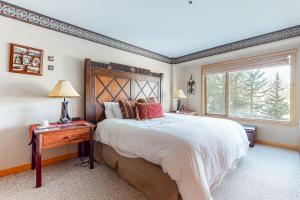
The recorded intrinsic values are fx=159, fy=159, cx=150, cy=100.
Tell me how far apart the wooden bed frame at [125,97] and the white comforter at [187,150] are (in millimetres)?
126

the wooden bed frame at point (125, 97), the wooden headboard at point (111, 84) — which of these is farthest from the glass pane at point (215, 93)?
the wooden headboard at point (111, 84)

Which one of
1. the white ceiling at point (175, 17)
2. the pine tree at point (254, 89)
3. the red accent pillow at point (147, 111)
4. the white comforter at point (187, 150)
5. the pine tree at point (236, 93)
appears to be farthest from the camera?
the pine tree at point (236, 93)

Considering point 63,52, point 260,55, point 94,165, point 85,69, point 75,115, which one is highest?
point 260,55

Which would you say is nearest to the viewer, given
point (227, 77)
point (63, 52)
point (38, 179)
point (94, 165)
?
point (38, 179)

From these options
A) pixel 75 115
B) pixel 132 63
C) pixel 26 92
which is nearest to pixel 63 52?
pixel 26 92

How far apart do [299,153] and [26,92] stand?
16.8 ft

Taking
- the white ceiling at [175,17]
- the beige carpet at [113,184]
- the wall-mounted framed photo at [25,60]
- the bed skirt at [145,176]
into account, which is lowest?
the beige carpet at [113,184]

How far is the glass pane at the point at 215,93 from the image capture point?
15.1ft

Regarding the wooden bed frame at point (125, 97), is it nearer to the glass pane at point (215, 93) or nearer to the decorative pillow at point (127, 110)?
the decorative pillow at point (127, 110)

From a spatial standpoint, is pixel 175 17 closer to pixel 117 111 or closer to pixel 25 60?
pixel 117 111

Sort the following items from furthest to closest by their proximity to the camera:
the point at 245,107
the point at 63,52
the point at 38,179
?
the point at 245,107, the point at 63,52, the point at 38,179

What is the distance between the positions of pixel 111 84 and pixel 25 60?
4.92 feet

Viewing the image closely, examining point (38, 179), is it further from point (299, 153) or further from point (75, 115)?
point (299, 153)

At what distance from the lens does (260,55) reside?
12.5ft
